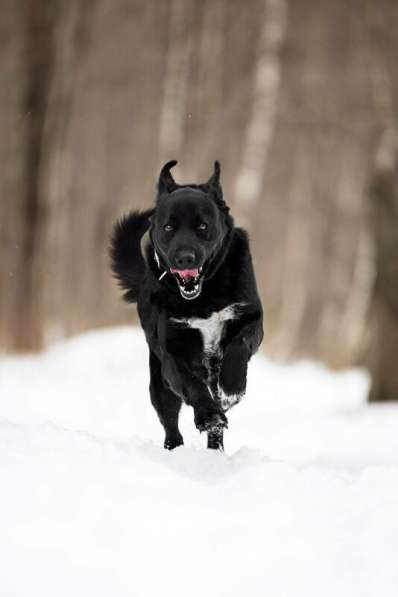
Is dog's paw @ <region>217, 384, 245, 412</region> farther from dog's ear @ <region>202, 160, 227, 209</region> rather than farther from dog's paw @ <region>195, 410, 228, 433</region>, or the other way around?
dog's ear @ <region>202, 160, 227, 209</region>

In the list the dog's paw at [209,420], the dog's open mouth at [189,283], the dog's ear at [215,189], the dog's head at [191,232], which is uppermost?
the dog's ear at [215,189]

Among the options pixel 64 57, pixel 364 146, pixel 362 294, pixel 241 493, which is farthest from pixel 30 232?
pixel 241 493

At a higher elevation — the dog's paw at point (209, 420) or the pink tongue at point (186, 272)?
the pink tongue at point (186, 272)

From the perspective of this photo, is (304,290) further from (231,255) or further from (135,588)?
(135,588)

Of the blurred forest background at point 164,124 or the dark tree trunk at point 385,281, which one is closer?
the dark tree trunk at point 385,281

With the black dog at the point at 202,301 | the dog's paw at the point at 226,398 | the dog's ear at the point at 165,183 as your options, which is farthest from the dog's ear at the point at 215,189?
the dog's paw at the point at 226,398

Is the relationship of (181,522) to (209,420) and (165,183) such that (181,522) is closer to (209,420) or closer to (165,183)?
(209,420)

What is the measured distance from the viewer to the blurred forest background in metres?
17.3

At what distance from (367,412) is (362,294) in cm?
1187

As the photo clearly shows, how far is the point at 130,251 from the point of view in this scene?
215 inches

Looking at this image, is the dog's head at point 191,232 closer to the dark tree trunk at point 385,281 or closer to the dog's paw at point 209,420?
the dog's paw at point 209,420

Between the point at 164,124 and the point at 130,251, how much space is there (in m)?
11.5

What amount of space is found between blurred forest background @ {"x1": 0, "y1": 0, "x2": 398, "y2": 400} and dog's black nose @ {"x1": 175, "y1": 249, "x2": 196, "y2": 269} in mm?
9694

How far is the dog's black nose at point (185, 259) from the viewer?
169 inches
